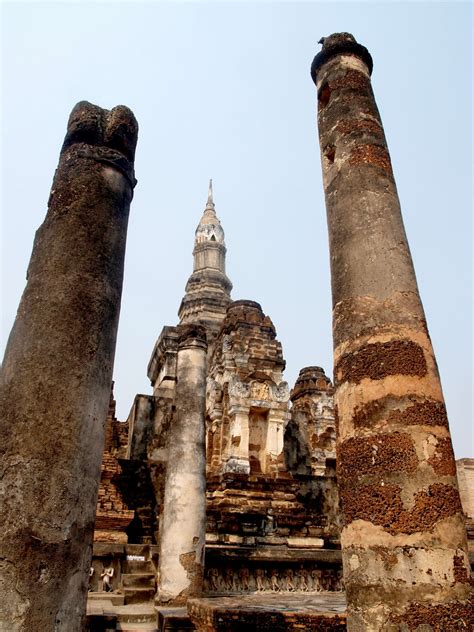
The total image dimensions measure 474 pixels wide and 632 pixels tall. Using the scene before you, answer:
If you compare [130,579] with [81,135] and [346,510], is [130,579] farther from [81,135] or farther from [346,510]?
[81,135]

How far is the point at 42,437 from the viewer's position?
295cm

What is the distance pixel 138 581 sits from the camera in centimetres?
953

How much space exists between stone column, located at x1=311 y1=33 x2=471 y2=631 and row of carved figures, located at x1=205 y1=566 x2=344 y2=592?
6.11m

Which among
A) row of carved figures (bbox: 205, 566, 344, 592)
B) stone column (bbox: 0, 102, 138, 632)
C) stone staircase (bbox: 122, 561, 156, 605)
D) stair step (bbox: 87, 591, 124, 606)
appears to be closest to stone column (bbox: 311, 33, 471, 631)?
stone column (bbox: 0, 102, 138, 632)

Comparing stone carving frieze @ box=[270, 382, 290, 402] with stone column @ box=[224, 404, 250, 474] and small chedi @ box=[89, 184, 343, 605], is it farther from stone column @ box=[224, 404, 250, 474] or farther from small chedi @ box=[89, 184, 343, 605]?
stone column @ box=[224, 404, 250, 474]

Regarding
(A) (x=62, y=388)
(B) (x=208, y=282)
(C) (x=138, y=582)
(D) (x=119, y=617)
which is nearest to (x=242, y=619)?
(D) (x=119, y=617)

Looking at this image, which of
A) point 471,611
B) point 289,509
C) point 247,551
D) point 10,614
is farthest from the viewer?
point 289,509

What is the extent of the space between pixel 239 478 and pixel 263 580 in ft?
15.9

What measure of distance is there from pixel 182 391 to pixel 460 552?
6.77m

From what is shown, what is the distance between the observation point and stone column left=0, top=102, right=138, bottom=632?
8.98ft

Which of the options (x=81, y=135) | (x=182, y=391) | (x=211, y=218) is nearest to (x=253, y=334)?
(x=182, y=391)

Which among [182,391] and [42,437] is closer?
[42,437]

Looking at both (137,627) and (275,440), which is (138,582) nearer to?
(137,627)

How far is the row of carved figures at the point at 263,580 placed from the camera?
30.0 ft
